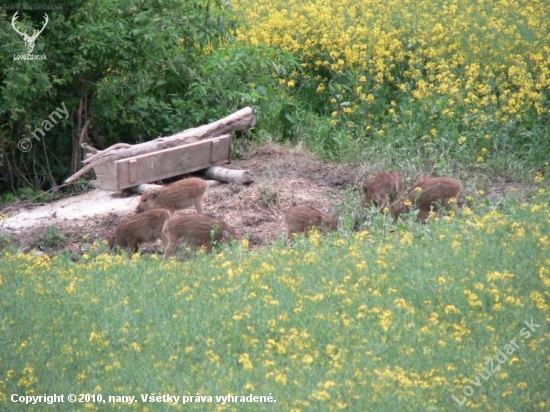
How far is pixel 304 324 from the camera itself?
810 cm

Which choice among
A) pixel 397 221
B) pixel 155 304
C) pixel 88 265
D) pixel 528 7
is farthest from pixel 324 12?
pixel 155 304

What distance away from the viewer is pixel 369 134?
14.8 meters

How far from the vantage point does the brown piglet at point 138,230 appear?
1136cm

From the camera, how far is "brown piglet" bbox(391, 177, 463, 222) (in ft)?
38.0

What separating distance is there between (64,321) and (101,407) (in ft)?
5.45

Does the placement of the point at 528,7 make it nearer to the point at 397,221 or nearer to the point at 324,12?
the point at 324,12

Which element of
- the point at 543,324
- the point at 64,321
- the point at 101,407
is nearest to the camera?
the point at 101,407

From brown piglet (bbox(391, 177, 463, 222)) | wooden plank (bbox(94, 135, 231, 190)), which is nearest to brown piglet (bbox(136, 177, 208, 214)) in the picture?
wooden plank (bbox(94, 135, 231, 190))

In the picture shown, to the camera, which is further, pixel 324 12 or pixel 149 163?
pixel 324 12

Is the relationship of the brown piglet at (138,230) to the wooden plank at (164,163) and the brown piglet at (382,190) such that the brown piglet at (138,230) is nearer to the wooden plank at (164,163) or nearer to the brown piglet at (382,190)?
the wooden plank at (164,163)

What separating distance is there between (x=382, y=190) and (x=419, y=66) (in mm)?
4026

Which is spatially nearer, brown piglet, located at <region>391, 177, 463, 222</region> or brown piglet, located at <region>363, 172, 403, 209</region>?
brown piglet, located at <region>391, 177, 463, 222</region>

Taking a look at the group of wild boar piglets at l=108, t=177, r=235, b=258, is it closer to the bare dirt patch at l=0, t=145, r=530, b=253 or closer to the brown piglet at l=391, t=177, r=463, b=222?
the bare dirt patch at l=0, t=145, r=530, b=253

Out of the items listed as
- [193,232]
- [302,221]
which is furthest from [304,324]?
[302,221]
